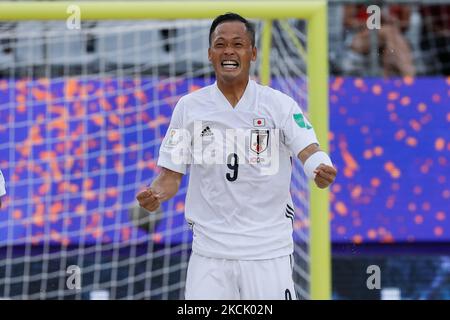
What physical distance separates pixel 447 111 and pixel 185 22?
1.99m

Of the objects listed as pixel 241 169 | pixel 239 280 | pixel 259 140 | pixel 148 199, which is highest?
pixel 259 140

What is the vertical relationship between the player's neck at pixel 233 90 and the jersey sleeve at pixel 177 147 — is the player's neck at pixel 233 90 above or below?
above

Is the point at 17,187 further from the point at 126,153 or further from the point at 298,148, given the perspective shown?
the point at 298,148

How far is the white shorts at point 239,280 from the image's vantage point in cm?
418

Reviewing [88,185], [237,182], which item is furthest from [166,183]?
[88,185]

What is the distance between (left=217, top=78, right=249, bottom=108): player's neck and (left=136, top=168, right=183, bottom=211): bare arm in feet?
1.23

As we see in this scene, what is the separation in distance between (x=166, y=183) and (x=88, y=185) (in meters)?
2.83

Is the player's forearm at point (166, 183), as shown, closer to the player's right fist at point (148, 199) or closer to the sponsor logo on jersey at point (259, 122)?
the player's right fist at point (148, 199)

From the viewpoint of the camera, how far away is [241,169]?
13.9 feet

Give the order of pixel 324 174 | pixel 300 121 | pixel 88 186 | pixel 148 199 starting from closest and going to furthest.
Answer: pixel 324 174 → pixel 148 199 → pixel 300 121 → pixel 88 186

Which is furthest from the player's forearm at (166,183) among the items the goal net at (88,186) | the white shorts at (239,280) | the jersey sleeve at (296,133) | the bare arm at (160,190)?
the goal net at (88,186)

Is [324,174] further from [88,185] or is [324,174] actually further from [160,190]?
[88,185]

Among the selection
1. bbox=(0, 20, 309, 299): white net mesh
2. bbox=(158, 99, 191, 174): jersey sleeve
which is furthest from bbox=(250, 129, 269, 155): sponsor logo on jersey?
bbox=(0, 20, 309, 299): white net mesh

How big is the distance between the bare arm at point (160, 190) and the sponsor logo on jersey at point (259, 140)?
0.35 meters
